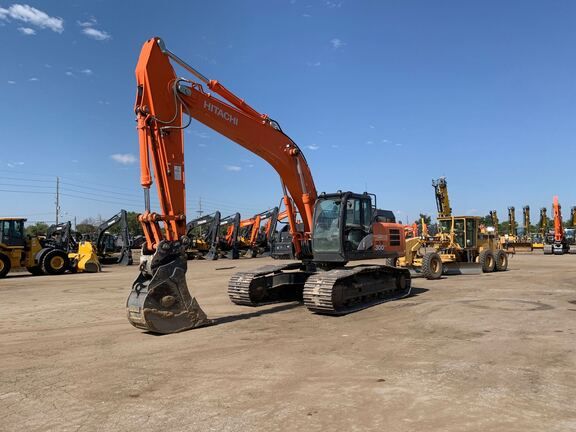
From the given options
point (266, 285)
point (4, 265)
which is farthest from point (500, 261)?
point (4, 265)

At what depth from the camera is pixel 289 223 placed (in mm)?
12273

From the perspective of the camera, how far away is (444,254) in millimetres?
20172

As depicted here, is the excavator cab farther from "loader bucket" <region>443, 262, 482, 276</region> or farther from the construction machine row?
"loader bucket" <region>443, 262, 482, 276</region>

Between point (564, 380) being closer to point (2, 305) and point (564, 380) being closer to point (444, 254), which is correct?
Answer: point (2, 305)

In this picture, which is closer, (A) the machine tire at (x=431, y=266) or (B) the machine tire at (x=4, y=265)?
(A) the machine tire at (x=431, y=266)

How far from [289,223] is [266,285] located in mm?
1730

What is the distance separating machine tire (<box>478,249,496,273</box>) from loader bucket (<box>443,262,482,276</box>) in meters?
0.40

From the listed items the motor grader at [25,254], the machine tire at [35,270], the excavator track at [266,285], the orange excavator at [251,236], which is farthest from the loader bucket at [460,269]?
the orange excavator at [251,236]

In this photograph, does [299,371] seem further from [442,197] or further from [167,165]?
[442,197]

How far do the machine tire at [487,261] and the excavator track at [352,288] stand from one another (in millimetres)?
9312

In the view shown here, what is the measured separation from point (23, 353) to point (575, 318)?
392 inches

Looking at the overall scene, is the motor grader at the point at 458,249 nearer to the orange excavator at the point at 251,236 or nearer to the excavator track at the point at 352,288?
the excavator track at the point at 352,288

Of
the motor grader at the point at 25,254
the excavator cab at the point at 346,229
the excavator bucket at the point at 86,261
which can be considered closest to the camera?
the excavator cab at the point at 346,229

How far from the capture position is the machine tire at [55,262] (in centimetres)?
2355
